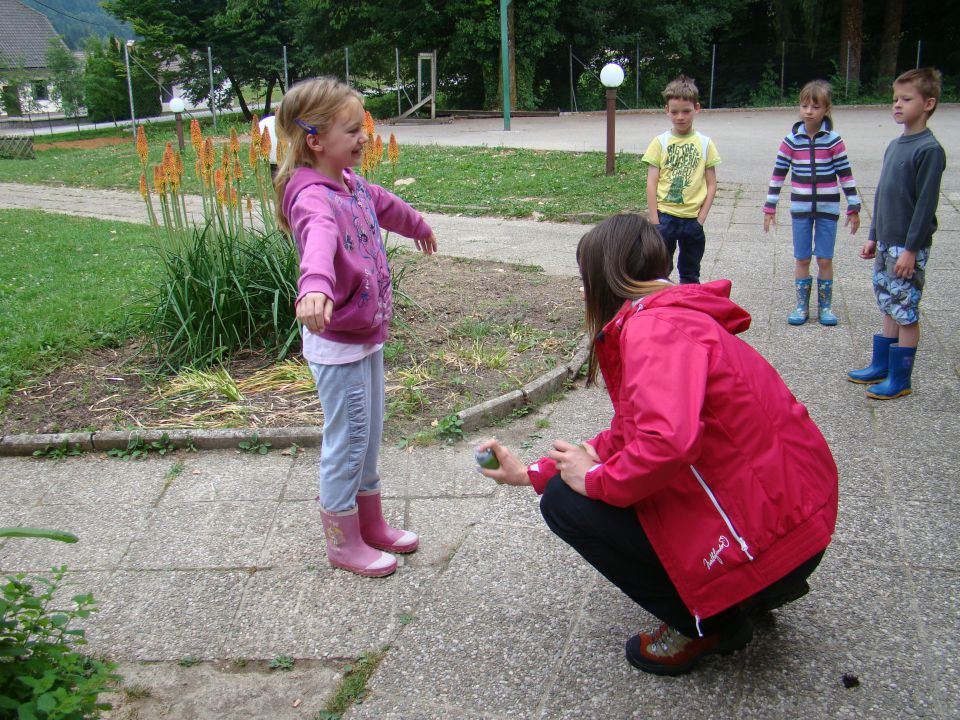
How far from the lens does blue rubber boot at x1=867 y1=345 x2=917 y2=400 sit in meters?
4.67

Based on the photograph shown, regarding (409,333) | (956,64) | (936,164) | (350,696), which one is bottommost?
(350,696)

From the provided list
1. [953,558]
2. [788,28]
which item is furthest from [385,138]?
[953,558]

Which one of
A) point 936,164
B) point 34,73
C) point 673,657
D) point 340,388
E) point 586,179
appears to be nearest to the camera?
point 673,657

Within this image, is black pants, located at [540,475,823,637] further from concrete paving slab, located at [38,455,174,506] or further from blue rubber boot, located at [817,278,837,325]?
blue rubber boot, located at [817,278,837,325]

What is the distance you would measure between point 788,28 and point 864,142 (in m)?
14.8

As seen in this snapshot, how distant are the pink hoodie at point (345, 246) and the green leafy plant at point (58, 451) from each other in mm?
2096

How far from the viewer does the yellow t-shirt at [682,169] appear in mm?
5930

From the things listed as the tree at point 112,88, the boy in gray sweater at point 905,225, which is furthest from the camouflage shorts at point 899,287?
the tree at point 112,88

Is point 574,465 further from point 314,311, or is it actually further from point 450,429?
point 450,429

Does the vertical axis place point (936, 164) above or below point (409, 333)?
above

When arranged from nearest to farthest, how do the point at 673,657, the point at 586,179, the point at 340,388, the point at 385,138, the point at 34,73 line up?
the point at 673,657
the point at 340,388
the point at 586,179
the point at 385,138
the point at 34,73

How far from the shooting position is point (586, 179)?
1216 cm

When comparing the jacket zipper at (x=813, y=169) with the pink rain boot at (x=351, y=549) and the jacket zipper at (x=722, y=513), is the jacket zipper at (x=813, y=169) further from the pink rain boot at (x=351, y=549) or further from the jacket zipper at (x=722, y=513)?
the jacket zipper at (x=722, y=513)

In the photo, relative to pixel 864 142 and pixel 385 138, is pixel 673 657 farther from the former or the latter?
pixel 385 138
